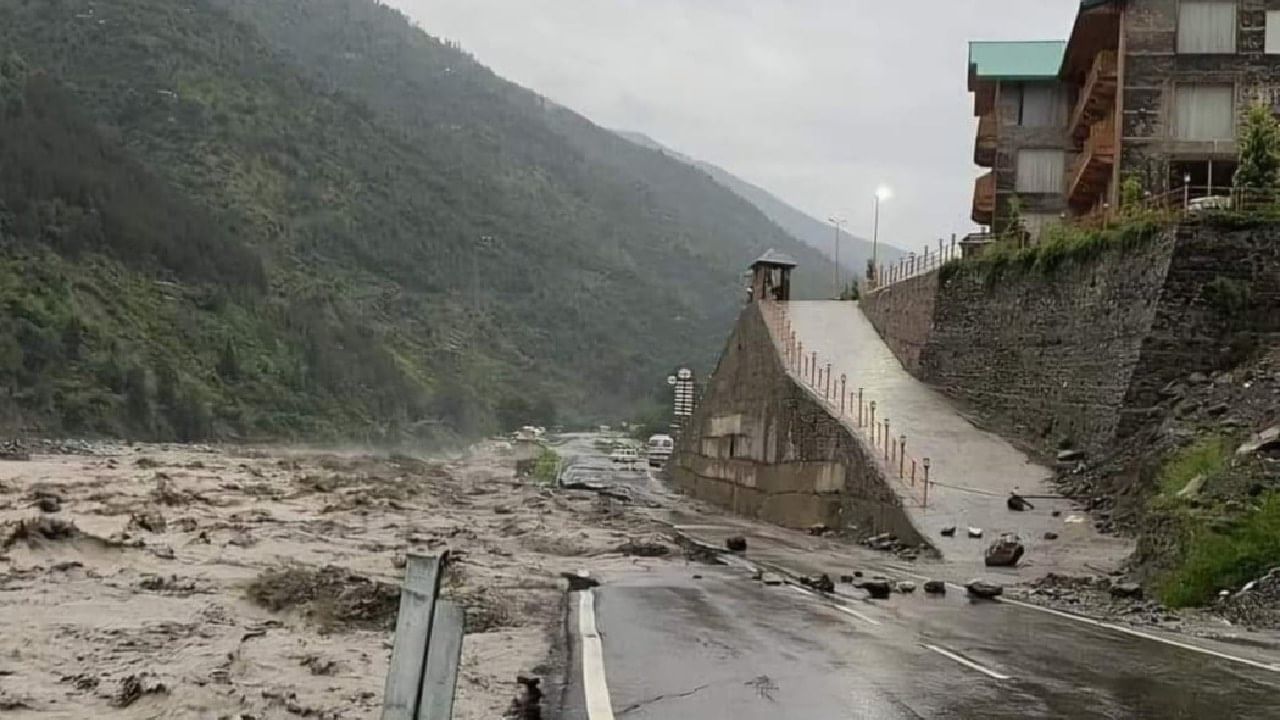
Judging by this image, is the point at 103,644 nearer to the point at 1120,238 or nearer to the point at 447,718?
the point at 447,718

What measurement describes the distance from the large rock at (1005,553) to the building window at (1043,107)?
97.5 ft

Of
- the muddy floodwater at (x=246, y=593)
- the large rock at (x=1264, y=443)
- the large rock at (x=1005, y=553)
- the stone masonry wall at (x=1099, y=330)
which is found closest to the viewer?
the muddy floodwater at (x=246, y=593)

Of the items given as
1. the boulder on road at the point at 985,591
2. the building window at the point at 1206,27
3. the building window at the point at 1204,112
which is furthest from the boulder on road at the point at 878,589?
the building window at the point at 1206,27

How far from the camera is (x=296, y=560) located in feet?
71.0

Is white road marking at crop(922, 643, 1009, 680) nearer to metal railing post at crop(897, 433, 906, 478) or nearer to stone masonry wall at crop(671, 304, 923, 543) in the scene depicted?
stone masonry wall at crop(671, 304, 923, 543)

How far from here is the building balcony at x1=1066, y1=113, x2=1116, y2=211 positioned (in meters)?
38.5

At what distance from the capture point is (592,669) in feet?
33.7

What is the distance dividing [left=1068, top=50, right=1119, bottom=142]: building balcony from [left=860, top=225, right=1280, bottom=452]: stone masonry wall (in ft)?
24.7

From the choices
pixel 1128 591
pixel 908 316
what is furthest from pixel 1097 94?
pixel 1128 591

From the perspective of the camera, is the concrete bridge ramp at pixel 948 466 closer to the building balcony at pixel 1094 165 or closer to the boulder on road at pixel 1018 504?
the boulder on road at pixel 1018 504

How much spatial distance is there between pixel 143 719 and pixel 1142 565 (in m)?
14.6

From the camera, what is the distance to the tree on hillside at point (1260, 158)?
2709 centimetres

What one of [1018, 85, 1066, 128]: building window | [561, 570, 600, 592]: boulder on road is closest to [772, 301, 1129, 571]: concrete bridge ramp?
[561, 570, 600, 592]: boulder on road

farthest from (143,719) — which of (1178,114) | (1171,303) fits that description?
(1178,114)
